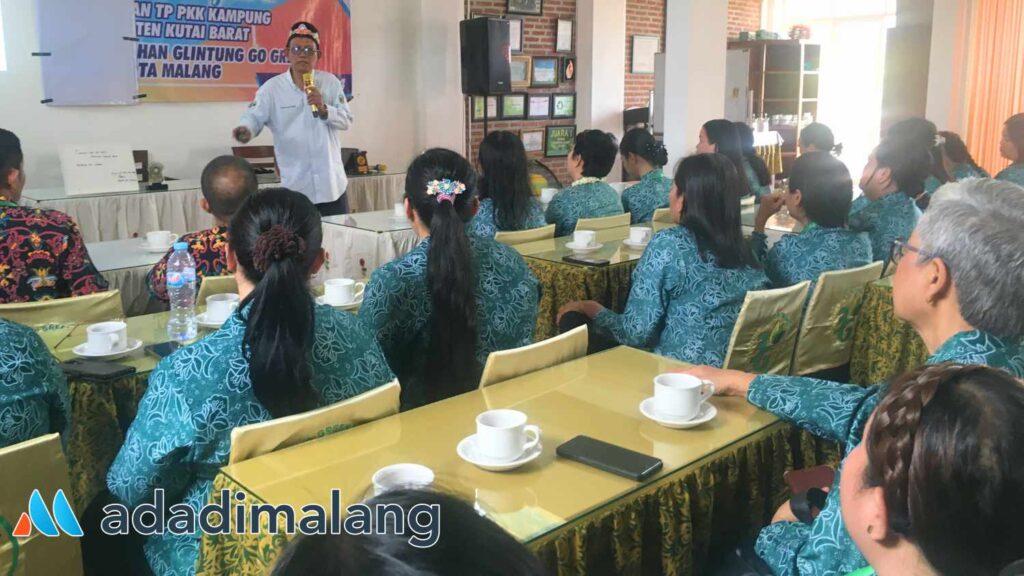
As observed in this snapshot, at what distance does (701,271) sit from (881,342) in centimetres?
97

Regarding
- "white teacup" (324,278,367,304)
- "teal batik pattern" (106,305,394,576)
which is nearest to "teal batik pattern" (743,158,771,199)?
"white teacup" (324,278,367,304)

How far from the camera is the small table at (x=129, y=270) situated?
3.14 meters

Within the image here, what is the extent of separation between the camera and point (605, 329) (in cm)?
275

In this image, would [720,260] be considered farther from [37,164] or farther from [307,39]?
[37,164]

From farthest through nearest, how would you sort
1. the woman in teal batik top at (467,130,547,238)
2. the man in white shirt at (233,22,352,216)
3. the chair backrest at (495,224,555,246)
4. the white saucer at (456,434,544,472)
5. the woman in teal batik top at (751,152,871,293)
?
the man in white shirt at (233,22,352,216) → the woman in teal batik top at (467,130,547,238) → the chair backrest at (495,224,555,246) → the woman in teal batik top at (751,152,871,293) → the white saucer at (456,434,544,472)

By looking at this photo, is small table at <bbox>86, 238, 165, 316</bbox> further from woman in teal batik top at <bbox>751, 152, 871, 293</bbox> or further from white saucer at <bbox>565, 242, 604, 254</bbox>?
woman in teal batik top at <bbox>751, 152, 871, 293</bbox>

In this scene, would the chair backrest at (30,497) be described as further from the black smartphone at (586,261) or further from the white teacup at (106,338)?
the black smartphone at (586,261)

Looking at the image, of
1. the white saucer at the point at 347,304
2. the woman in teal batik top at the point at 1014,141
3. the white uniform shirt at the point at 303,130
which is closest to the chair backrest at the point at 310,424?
the white saucer at the point at 347,304

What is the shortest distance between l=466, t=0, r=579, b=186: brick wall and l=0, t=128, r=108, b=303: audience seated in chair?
5374 millimetres

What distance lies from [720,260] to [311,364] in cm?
136

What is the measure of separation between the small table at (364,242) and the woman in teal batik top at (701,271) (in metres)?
1.65

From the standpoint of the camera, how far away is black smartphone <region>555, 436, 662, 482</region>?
1371mm

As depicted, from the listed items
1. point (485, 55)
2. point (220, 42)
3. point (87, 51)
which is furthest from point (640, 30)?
point (87, 51)

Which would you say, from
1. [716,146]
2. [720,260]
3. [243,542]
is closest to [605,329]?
[720,260]
